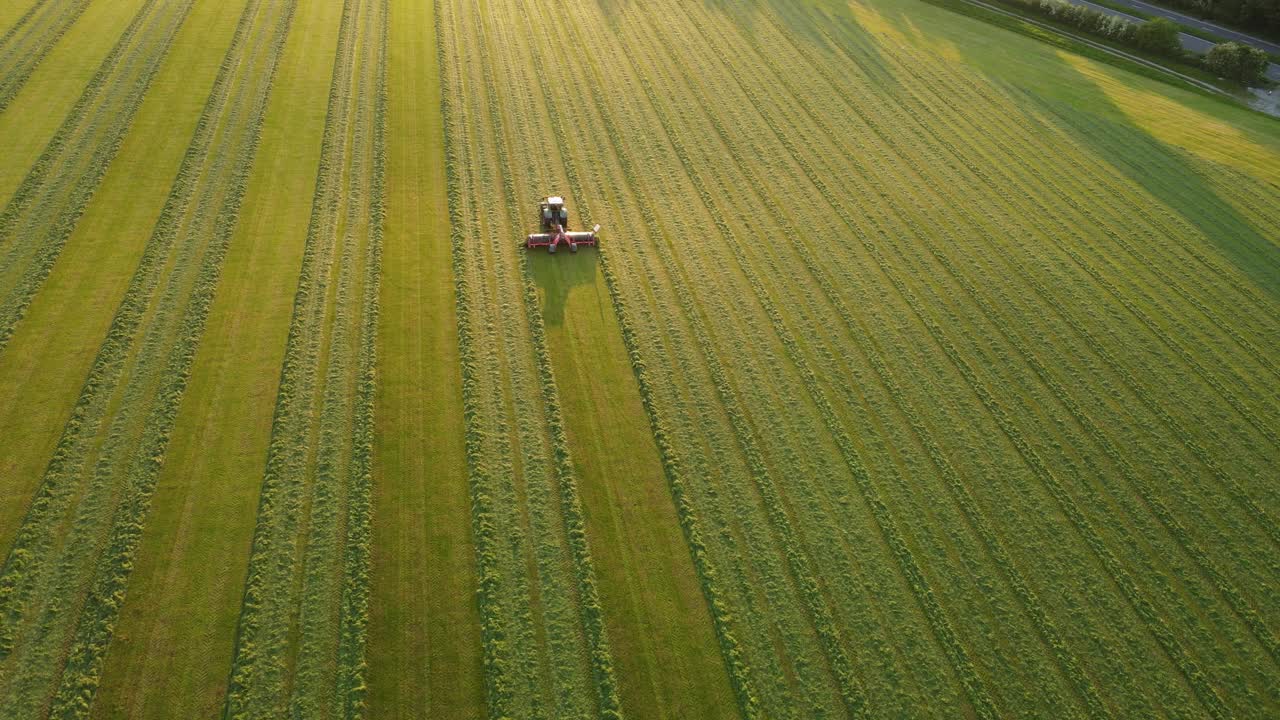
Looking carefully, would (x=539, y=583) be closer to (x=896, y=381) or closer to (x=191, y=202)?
(x=896, y=381)

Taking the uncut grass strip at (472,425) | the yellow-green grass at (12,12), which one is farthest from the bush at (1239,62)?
the yellow-green grass at (12,12)

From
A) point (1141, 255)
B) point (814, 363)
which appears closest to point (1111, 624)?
point (814, 363)

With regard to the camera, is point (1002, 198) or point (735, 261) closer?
point (735, 261)

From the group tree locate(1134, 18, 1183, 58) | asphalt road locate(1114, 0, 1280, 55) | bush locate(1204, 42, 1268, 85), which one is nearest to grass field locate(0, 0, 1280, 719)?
bush locate(1204, 42, 1268, 85)

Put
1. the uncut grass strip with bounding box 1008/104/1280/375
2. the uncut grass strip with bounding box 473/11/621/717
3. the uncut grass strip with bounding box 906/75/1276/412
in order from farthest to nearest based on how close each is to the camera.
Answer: the uncut grass strip with bounding box 1008/104/1280/375 < the uncut grass strip with bounding box 906/75/1276/412 < the uncut grass strip with bounding box 473/11/621/717

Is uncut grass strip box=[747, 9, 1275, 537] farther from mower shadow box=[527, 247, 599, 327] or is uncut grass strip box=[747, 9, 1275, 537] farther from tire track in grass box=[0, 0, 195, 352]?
tire track in grass box=[0, 0, 195, 352]

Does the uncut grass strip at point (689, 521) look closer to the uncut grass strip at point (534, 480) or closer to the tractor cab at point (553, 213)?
the tractor cab at point (553, 213)
